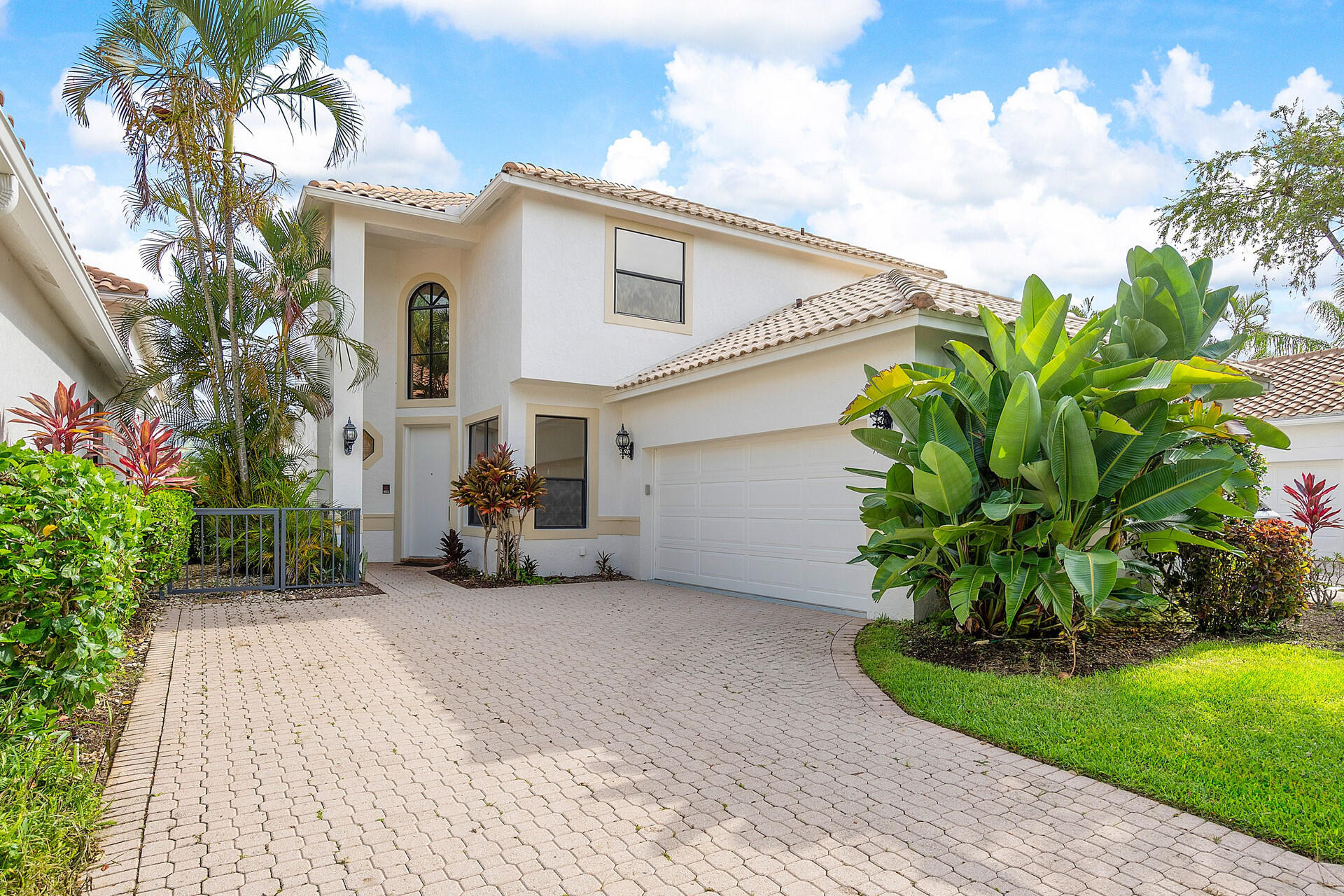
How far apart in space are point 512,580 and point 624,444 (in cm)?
295

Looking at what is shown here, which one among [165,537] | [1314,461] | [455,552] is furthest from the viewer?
[1314,461]

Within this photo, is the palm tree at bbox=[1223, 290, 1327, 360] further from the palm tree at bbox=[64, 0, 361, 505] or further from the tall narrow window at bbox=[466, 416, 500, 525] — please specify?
the palm tree at bbox=[64, 0, 361, 505]

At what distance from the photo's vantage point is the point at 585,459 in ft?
42.3

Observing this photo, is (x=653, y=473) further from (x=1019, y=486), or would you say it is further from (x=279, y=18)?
(x=279, y=18)

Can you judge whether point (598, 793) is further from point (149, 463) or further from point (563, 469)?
point (563, 469)

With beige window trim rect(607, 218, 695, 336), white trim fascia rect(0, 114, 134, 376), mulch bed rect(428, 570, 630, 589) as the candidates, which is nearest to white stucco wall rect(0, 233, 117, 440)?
white trim fascia rect(0, 114, 134, 376)

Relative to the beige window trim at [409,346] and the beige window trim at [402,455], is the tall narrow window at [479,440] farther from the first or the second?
the beige window trim at [409,346]

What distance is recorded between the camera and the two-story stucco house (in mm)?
9789

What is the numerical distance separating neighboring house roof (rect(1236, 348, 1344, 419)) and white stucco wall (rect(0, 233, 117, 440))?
15.7 m

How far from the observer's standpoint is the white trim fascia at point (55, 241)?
175 inches

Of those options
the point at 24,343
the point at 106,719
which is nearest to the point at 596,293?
the point at 24,343

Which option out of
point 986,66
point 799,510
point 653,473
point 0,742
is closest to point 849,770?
point 0,742

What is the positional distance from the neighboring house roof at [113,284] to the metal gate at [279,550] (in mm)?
3677

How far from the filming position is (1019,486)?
6.09 metres
